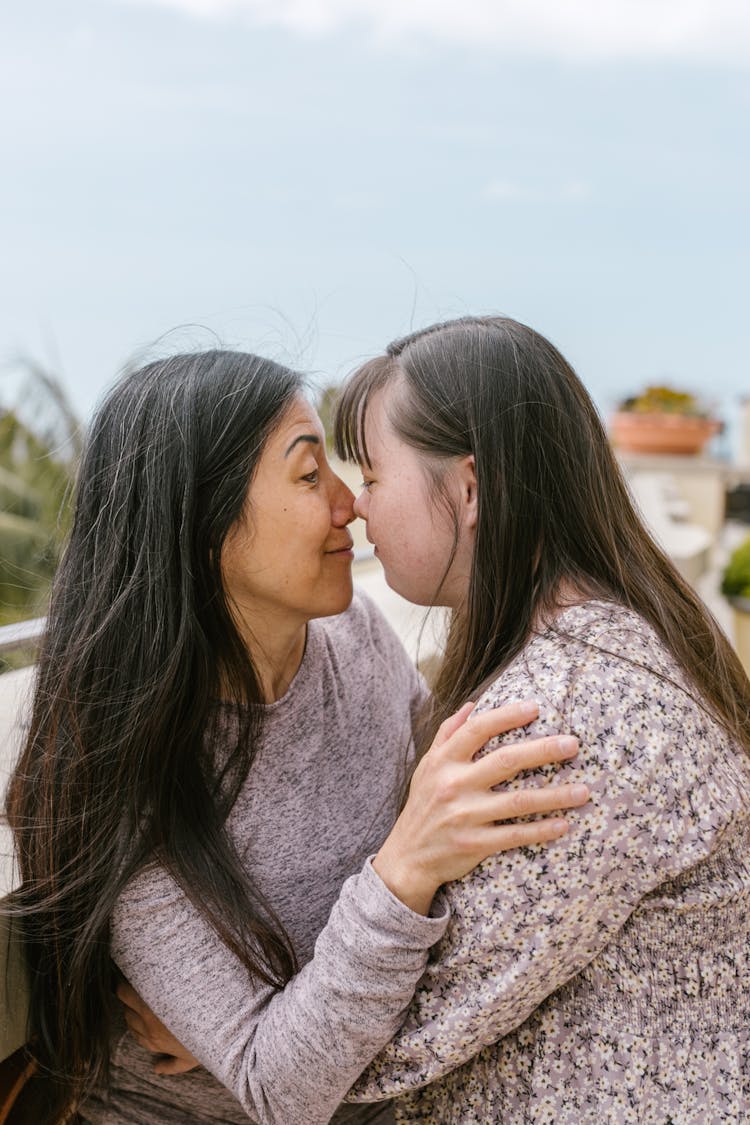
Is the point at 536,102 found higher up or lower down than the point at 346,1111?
higher up

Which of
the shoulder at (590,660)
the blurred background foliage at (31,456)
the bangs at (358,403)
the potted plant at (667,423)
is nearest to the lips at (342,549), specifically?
the bangs at (358,403)

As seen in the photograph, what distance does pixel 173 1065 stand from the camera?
52.0 inches

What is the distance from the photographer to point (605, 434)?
1.38 metres

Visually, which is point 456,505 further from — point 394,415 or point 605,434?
point 605,434

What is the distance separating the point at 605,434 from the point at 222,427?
1.66 feet

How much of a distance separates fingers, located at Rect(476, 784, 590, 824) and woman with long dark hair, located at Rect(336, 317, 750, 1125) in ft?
0.07

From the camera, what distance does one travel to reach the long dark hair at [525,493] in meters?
1.25

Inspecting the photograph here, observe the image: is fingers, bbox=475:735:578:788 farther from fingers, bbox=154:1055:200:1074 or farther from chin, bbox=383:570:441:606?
fingers, bbox=154:1055:200:1074

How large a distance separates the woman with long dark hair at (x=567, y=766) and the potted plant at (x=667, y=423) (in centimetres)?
664

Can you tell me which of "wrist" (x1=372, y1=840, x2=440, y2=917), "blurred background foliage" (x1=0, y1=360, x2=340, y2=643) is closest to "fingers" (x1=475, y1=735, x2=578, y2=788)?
"wrist" (x1=372, y1=840, x2=440, y2=917)

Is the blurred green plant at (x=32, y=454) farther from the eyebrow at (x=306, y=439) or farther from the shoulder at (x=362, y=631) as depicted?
the eyebrow at (x=306, y=439)

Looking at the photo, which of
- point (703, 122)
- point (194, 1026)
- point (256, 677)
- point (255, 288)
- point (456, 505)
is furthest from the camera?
point (703, 122)

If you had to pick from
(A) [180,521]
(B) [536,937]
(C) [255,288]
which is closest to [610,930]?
(B) [536,937]

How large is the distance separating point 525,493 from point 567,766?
358 mm
